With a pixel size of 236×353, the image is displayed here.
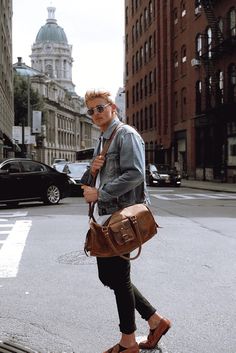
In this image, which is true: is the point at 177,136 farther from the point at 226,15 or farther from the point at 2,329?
the point at 2,329

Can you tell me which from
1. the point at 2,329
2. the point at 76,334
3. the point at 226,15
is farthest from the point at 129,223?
the point at 226,15

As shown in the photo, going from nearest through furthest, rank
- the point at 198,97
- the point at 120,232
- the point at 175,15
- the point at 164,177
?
the point at 120,232, the point at 164,177, the point at 198,97, the point at 175,15

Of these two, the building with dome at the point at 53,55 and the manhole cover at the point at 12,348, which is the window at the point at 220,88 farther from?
the building with dome at the point at 53,55

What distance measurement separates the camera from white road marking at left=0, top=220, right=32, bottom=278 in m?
7.06

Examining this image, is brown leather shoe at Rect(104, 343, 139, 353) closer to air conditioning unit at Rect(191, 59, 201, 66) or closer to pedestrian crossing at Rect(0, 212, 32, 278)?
pedestrian crossing at Rect(0, 212, 32, 278)

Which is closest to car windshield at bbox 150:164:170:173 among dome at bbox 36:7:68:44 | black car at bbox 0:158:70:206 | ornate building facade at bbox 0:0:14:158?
ornate building facade at bbox 0:0:14:158

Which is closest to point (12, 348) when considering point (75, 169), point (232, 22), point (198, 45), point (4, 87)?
point (75, 169)

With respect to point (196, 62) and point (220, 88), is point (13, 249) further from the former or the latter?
point (196, 62)

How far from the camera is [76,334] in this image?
447 centimetres

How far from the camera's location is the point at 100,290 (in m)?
5.95

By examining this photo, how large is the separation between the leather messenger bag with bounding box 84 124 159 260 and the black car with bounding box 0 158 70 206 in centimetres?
1286

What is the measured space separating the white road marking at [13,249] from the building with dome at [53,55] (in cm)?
16274

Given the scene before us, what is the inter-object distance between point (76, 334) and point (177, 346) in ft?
2.81

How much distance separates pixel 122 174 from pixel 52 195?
14144mm
